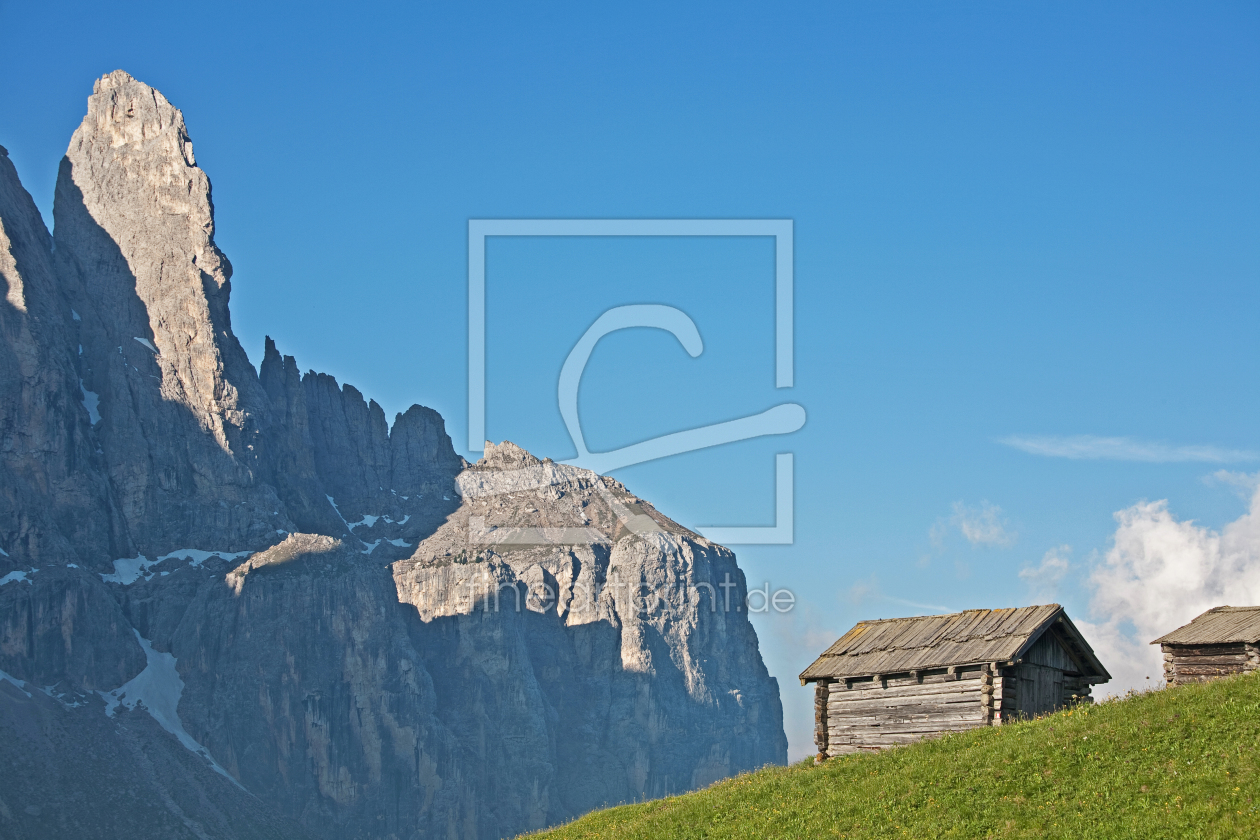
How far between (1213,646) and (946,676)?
8359 mm

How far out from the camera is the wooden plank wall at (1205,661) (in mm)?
37625

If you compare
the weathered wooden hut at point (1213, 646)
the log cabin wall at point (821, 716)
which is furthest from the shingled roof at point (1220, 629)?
the log cabin wall at point (821, 716)

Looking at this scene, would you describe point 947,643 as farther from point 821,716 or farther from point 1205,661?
point 1205,661

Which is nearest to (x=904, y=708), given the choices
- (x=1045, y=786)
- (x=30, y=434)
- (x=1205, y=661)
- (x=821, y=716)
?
(x=821, y=716)

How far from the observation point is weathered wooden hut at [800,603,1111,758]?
34.9 metres

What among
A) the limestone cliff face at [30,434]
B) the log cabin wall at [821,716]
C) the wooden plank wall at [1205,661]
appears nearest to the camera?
the wooden plank wall at [1205,661]

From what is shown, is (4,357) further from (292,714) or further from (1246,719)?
(1246,719)

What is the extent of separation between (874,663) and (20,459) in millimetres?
178605

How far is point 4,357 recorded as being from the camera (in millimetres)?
192500

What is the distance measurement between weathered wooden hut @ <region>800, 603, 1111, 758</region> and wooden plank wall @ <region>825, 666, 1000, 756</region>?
0.03 meters

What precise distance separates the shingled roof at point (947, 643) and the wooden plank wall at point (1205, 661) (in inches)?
122

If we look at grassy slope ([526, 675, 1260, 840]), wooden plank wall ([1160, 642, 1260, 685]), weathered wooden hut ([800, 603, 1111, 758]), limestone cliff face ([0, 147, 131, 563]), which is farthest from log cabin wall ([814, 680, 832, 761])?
limestone cliff face ([0, 147, 131, 563])

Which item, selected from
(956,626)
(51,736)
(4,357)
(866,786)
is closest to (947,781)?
(866,786)

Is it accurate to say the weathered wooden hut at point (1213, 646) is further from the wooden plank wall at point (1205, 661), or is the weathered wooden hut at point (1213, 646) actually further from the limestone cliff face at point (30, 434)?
the limestone cliff face at point (30, 434)
